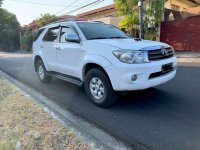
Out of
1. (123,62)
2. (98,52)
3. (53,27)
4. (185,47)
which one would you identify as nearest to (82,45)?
(98,52)

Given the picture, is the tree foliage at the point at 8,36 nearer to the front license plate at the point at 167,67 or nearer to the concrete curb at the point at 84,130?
the concrete curb at the point at 84,130

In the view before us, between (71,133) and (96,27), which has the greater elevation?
(96,27)

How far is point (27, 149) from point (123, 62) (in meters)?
2.20

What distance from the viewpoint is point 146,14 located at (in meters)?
18.3

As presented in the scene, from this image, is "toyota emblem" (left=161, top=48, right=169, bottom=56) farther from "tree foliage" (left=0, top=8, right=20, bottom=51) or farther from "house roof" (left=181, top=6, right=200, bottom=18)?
"tree foliage" (left=0, top=8, right=20, bottom=51)

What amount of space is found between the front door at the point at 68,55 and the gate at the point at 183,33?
12875 mm

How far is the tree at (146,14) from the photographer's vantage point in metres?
17.8

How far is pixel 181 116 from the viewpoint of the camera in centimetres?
443

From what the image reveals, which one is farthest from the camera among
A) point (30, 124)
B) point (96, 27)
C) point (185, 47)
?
point (185, 47)

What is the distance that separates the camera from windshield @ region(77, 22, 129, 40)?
5562 mm

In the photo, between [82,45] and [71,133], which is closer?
[71,133]

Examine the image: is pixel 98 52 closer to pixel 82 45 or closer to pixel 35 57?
pixel 82 45

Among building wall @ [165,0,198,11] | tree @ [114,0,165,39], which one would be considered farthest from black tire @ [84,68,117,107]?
building wall @ [165,0,198,11]

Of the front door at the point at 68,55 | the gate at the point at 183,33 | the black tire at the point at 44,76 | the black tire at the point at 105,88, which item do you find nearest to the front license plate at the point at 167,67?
the black tire at the point at 105,88
